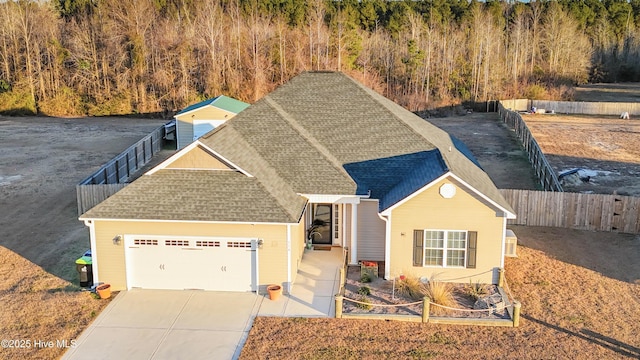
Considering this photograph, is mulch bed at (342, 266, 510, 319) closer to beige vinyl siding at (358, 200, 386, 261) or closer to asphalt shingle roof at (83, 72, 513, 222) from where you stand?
beige vinyl siding at (358, 200, 386, 261)

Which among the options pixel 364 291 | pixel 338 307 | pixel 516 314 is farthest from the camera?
pixel 364 291

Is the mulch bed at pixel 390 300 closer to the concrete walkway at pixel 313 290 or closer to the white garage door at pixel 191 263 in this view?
the concrete walkway at pixel 313 290

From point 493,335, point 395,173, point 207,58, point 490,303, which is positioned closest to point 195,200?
point 395,173

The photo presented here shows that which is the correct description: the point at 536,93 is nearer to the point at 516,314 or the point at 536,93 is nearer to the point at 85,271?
the point at 516,314

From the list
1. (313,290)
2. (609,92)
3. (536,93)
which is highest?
(536,93)

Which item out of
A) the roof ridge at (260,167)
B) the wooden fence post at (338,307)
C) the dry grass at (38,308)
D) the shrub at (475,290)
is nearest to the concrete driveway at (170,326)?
the dry grass at (38,308)

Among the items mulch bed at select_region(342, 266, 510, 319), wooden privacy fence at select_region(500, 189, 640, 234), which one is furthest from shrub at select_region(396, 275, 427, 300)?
wooden privacy fence at select_region(500, 189, 640, 234)

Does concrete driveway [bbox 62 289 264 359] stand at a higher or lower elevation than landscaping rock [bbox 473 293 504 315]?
lower
